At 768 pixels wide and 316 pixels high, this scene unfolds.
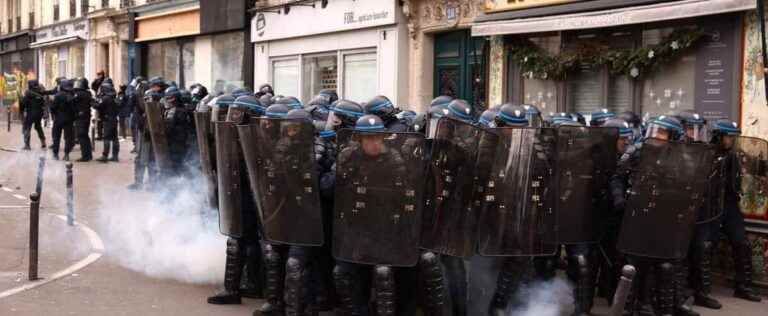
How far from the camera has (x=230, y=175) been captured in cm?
723

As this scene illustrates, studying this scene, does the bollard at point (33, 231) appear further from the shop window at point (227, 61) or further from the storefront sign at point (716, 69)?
the shop window at point (227, 61)

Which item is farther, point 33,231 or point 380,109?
point 33,231

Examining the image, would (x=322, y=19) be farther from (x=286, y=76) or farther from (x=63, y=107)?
(x=63, y=107)

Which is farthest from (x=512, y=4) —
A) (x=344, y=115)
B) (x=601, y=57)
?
(x=344, y=115)

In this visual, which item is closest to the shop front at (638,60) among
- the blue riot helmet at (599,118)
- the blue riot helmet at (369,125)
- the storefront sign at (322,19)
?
the blue riot helmet at (599,118)

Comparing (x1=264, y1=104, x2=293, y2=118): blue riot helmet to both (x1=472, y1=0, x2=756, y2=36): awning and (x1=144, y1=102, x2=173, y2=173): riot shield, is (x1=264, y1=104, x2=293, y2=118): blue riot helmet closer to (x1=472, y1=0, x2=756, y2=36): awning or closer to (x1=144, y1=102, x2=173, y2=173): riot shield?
(x1=144, y1=102, x2=173, y2=173): riot shield

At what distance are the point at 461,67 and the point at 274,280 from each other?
388 inches

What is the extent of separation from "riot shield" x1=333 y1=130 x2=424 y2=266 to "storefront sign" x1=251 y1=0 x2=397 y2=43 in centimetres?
1143

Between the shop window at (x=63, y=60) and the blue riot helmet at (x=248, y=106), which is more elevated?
the shop window at (x=63, y=60)

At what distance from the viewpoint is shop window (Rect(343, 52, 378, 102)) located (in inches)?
725

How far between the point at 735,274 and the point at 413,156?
169 inches

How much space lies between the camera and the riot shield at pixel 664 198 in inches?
265

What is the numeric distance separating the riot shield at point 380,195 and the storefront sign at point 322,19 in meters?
11.4

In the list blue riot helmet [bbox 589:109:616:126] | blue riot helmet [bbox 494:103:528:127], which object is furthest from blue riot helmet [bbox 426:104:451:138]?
blue riot helmet [bbox 589:109:616:126]
